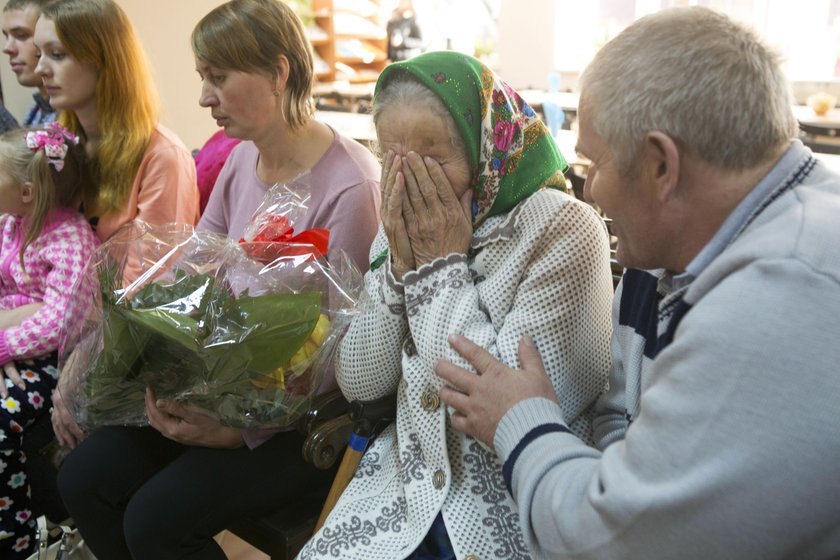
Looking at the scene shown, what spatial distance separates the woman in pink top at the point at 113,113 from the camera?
227cm

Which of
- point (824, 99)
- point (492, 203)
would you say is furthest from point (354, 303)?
point (824, 99)

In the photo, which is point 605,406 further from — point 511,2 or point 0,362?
point 511,2

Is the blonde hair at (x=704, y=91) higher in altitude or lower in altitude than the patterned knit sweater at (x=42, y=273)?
higher

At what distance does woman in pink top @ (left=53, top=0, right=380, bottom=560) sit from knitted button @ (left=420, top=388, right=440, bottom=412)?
0.36 m

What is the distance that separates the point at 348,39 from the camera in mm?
8234

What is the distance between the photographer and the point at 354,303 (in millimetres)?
1474

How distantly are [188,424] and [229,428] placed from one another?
8 cm

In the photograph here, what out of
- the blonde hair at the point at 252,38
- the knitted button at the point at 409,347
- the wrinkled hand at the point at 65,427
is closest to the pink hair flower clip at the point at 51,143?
the blonde hair at the point at 252,38

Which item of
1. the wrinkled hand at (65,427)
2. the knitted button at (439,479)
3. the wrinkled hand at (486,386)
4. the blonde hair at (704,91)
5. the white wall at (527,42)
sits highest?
the blonde hair at (704,91)

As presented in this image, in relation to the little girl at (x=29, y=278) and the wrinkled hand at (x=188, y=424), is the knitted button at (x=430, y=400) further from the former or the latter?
the little girl at (x=29, y=278)

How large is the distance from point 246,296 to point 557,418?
22.9 inches

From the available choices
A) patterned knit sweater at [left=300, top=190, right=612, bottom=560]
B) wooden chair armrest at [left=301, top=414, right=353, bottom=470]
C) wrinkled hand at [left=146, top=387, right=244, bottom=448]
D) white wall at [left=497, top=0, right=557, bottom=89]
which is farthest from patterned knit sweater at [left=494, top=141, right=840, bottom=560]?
white wall at [left=497, top=0, right=557, bottom=89]

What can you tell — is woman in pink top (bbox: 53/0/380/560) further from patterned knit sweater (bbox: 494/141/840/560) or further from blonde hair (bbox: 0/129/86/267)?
patterned knit sweater (bbox: 494/141/840/560)

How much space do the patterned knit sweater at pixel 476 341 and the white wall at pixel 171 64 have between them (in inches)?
110
